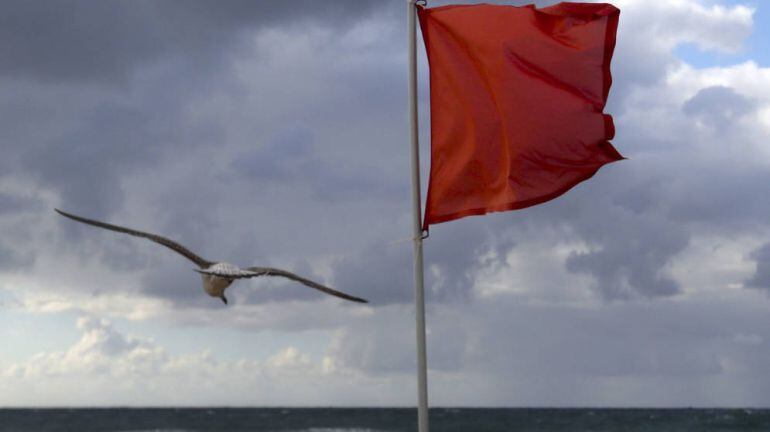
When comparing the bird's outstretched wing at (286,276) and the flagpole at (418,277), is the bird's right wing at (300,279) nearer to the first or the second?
the bird's outstretched wing at (286,276)

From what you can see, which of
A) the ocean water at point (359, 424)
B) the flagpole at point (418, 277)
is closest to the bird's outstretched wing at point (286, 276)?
the flagpole at point (418, 277)

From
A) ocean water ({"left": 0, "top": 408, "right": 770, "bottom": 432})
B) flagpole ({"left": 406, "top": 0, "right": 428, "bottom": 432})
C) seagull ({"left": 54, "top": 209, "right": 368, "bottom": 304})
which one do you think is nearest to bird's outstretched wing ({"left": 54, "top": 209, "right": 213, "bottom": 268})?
seagull ({"left": 54, "top": 209, "right": 368, "bottom": 304})

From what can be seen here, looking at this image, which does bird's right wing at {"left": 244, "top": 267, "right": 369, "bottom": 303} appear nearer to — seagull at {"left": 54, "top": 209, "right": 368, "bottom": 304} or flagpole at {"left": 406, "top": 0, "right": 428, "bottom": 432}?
seagull at {"left": 54, "top": 209, "right": 368, "bottom": 304}

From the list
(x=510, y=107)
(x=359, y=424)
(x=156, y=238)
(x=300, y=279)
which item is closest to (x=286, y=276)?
(x=300, y=279)

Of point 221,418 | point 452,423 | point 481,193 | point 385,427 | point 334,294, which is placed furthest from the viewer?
point 221,418

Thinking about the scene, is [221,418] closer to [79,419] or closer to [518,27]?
[79,419]

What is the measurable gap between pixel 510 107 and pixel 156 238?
329 cm

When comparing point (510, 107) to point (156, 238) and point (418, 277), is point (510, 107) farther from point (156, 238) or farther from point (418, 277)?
point (156, 238)

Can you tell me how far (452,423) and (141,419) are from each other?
30058 millimetres

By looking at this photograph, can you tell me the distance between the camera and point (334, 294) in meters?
8.83

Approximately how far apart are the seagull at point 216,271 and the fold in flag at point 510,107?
1.26m

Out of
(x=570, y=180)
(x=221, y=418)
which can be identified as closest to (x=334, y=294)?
(x=570, y=180)

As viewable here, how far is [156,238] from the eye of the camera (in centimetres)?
902

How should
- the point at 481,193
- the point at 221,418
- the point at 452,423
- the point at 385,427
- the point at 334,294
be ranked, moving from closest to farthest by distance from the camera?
the point at 334,294 → the point at 481,193 → the point at 385,427 → the point at 452,423 → the point at 221,418
